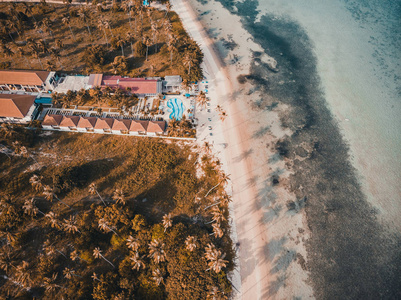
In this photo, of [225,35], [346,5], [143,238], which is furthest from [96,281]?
[346,5]

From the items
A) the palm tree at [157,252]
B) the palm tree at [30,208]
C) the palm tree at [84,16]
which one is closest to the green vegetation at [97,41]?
the palm tree at [84,16]

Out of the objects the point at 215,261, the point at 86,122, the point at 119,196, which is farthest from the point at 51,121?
the point at 215,261

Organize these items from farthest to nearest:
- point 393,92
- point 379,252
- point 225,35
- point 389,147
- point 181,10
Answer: point 181,10
point 225,35
point 393,92
point 389,147
point 379,252

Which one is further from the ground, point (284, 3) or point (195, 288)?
point (284, 3)

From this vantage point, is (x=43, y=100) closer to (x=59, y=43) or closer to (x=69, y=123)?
(x=69, y=123)

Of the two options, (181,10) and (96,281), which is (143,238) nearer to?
(96,281)

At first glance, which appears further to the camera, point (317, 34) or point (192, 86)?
point (317, 34)
